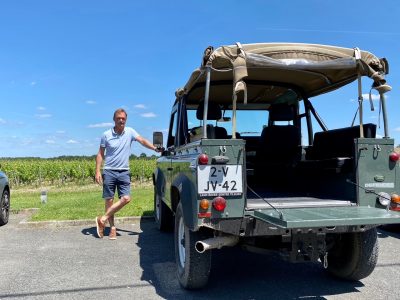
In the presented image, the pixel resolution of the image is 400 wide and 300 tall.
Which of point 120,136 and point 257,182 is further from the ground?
point 120,136

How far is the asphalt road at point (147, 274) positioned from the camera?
448cm

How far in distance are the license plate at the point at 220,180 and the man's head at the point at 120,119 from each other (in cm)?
354

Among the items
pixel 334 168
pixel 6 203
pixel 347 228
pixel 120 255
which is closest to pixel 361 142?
pixel 334 168

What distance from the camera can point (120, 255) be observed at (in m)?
6.24

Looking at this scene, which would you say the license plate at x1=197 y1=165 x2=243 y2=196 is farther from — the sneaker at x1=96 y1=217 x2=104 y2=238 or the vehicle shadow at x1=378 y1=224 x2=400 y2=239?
the vehicle shadow at x1=378 y1=224 x2=400 y2=239

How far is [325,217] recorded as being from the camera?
3609 millimetres

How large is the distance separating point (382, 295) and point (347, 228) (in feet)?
3.64

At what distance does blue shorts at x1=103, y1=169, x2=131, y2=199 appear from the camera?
718 centimetres

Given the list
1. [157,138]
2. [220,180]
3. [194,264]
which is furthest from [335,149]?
[157,138]

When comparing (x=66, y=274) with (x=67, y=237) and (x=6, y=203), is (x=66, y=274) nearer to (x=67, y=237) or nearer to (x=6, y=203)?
(x=67, y=237)

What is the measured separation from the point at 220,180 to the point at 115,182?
3.70 m

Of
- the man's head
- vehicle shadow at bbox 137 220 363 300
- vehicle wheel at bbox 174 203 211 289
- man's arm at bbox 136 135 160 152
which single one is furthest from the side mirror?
vehicle wheel at bbox 174 203 211 289

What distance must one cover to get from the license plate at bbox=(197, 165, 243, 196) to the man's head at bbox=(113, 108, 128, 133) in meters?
3.54

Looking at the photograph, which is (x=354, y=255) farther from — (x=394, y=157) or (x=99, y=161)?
(x=99, y=161)
